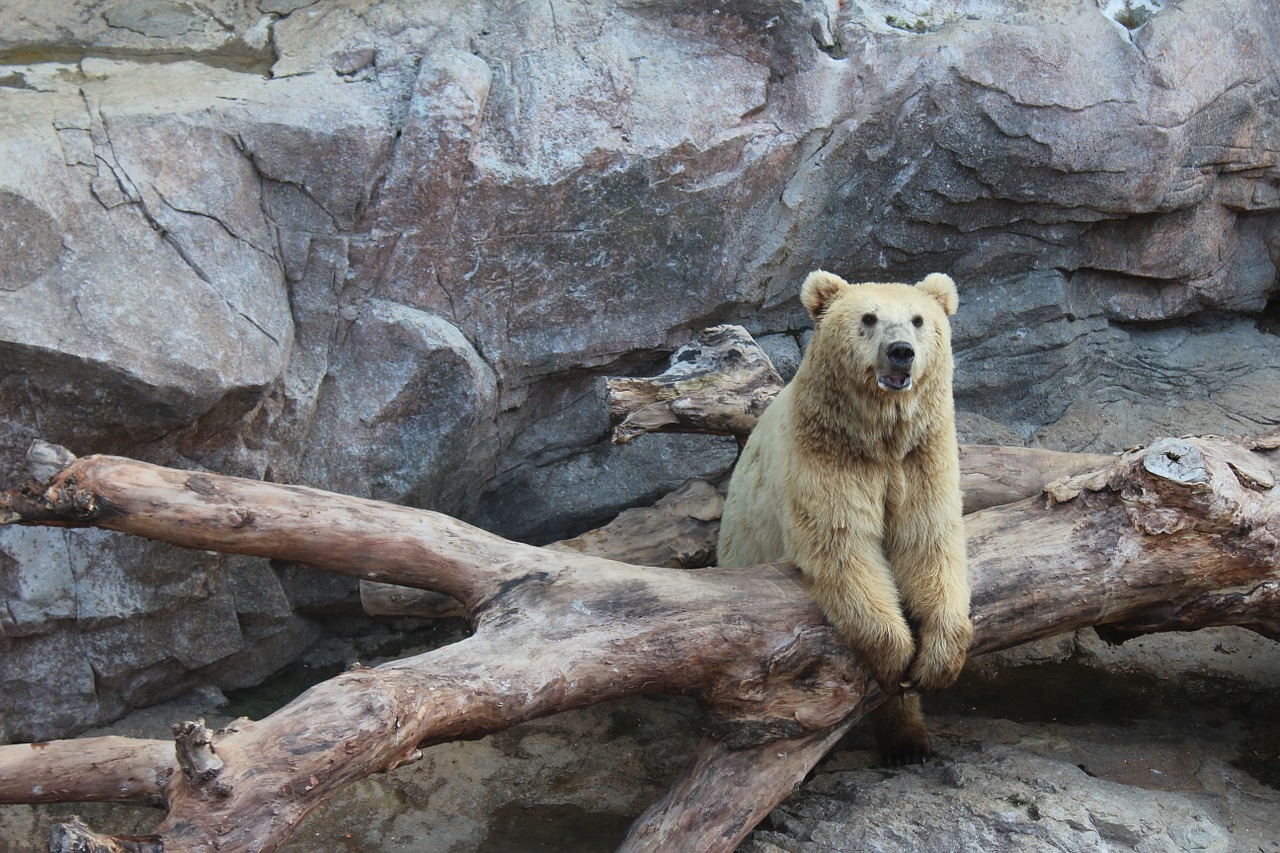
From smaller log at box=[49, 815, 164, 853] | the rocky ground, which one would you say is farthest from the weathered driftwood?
the rocky ground

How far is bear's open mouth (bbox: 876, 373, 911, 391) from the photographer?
12.0 feet

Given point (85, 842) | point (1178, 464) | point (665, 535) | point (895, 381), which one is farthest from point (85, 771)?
point (1178, 464)

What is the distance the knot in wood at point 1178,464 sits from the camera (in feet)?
13.3

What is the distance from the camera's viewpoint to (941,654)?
388cm

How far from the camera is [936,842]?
3814 mm

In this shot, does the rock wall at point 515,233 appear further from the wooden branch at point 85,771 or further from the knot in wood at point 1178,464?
the knot in wood at point 1178,464

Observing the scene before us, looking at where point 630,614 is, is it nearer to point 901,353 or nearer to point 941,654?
A: point 941,654

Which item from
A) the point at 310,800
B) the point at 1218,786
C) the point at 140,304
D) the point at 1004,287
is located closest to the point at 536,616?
the point at 310,800

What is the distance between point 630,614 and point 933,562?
1070 mm

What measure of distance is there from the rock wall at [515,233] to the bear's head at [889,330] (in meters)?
1.61

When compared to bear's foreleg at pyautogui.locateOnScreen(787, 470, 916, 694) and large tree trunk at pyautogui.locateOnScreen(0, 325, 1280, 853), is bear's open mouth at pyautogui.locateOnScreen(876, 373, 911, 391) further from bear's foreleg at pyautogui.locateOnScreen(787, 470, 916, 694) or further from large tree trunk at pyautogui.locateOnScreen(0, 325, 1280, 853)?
large tree trunk at pyautogui.locateOnScreen(0, 325, 1280, 853)

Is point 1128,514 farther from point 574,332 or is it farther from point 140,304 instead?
point 140,304

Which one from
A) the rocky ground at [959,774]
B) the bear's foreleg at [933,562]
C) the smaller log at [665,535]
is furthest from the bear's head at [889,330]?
the rocky ground at [959,774]

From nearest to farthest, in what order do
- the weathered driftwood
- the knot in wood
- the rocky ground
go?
1. the weathered driftwood
2. the rocky ground
3. the knot in wood
